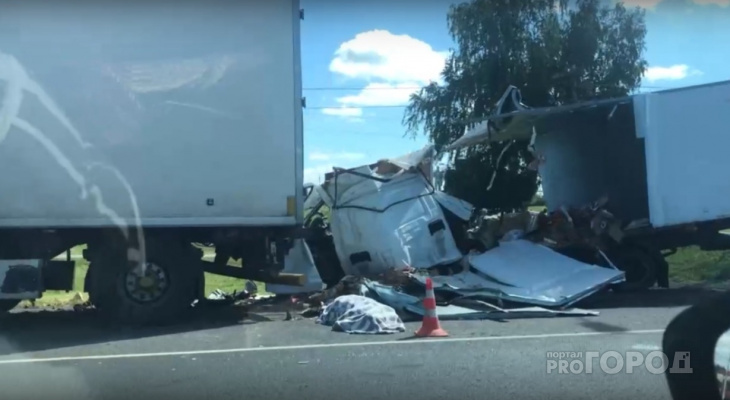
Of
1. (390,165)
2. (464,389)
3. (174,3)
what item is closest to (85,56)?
(174,3)

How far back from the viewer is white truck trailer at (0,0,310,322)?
432 inches

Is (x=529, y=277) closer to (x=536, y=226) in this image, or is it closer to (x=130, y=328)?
(x=536, y=226)

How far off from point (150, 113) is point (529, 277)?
579 centimetres

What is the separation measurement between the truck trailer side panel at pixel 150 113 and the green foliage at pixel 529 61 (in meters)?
12.5

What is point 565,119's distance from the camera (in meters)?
16.5

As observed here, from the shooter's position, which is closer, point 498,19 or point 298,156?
point 298,156

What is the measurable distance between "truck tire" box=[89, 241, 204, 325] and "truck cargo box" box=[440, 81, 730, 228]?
6.58 m

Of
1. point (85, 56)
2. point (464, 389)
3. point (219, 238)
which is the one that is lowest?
point (464, 389)

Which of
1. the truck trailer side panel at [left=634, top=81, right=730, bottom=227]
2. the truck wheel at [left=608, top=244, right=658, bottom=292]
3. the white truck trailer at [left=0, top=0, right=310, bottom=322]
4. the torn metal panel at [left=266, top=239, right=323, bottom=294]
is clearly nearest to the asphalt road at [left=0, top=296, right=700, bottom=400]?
the torn metal panel at [left=266, top=239, right=323, bottom=294]

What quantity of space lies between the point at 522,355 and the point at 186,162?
15.7 ft

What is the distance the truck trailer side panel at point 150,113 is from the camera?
11.0 meters

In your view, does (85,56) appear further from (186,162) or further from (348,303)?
(348,303)

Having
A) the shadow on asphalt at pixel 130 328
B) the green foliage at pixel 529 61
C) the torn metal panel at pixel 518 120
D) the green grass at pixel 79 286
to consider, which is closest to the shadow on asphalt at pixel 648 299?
the shadow on asphalt at pixel 130 328

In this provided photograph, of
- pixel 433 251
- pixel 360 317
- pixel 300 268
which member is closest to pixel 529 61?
pixel 433 251
